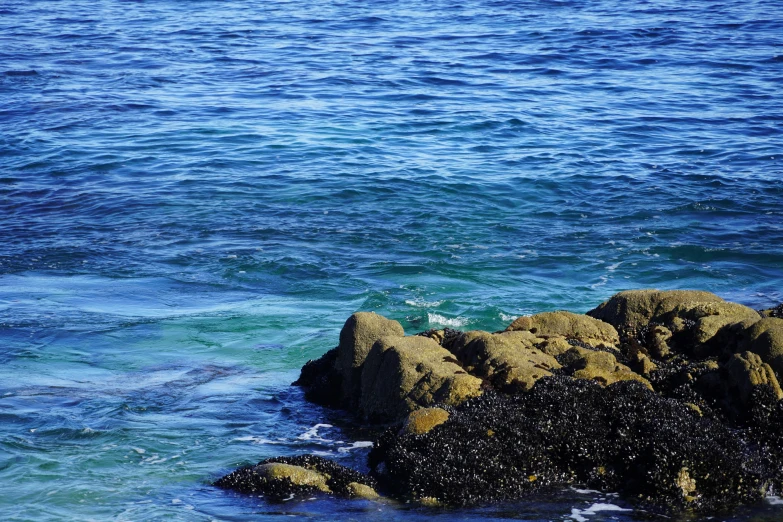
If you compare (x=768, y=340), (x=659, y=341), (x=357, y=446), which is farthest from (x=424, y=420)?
(x=768, y=340)

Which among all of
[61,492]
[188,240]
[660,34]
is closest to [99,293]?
[188,240]

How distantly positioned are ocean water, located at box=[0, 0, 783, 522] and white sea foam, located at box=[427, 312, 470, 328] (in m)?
0.07

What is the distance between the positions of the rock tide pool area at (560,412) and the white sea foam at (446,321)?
2.41 m

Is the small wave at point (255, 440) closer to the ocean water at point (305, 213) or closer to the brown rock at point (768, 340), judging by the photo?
the ocean water at point (305, 213)

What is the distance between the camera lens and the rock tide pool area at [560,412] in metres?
7.57

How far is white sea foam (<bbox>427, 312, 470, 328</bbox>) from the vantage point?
12286mm

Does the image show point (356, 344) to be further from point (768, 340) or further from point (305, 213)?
point (305, 213)

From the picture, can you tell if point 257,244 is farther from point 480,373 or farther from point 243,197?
point 480,373

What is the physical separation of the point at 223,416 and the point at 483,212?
8621 millimetres

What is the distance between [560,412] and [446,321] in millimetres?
4356

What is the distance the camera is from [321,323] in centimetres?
1252

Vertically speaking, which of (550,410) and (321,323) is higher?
(550,410)

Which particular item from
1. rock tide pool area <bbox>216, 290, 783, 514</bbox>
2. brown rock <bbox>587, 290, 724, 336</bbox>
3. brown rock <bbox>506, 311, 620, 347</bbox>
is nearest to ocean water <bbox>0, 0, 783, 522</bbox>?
rock tide pool area <bbox>216, 290, 783, 514</bbox>

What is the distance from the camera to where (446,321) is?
12391mm
